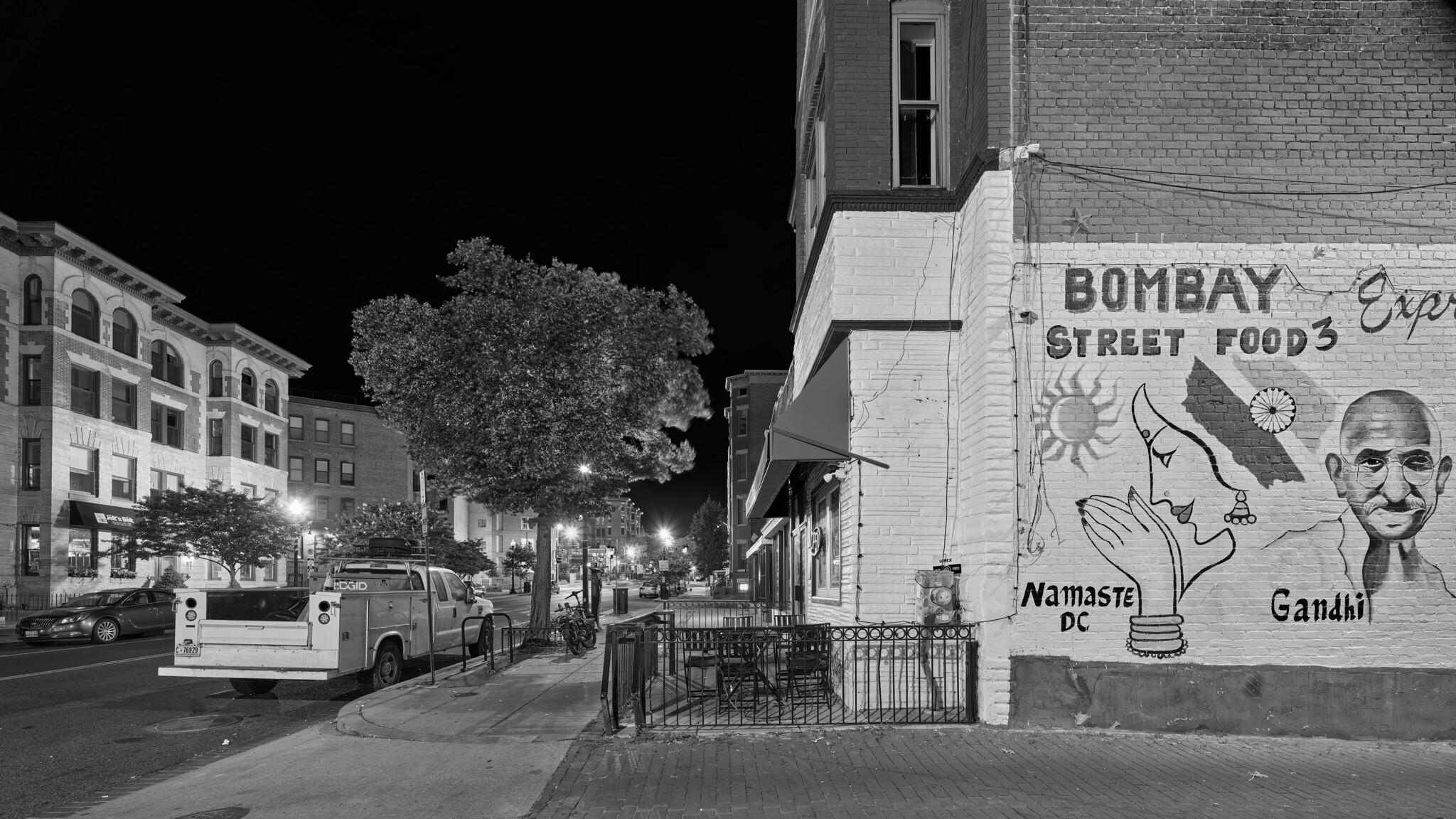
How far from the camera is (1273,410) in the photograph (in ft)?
33.2

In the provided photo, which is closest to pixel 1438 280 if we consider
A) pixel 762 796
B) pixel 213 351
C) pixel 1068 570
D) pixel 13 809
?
pixel 1068 570

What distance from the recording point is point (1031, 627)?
9.87 metres

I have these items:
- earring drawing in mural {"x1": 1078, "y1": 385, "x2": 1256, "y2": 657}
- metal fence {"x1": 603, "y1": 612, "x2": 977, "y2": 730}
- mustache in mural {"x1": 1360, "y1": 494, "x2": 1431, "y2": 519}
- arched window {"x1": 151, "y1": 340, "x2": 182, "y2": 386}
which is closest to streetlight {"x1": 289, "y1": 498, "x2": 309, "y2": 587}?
arched window {"x1": 151, "y1": 340, "x2": 182, "y2": 386}

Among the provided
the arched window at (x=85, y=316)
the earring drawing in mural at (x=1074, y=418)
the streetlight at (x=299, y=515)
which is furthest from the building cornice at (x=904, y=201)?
the streetlight at (x=299, y=515)

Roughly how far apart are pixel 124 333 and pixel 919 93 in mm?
38122

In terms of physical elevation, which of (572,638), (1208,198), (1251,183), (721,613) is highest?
(1251,183)

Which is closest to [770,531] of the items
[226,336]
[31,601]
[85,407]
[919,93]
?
[919,93]

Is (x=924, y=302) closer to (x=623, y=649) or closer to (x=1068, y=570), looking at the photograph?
(x=1068, y=570)

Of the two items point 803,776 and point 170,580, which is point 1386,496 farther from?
point 170,580

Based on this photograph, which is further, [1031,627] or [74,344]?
[74,344]

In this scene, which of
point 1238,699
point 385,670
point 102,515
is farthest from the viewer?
point 102,515

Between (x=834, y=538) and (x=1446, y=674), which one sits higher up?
(x=834, y=538)

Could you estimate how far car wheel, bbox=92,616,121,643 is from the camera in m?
24.6

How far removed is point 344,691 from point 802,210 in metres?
10.3
